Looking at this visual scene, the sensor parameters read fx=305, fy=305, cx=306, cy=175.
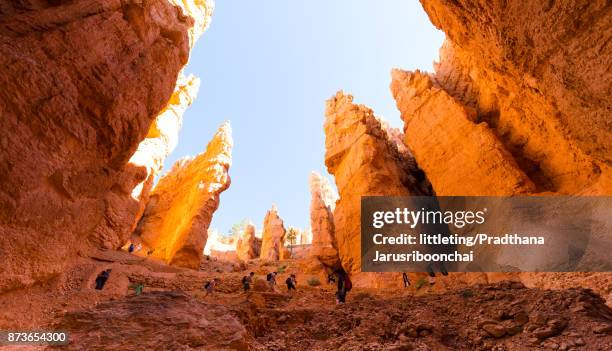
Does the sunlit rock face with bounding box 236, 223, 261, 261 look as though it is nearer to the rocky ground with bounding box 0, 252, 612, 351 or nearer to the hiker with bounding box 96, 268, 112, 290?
the hiker with bounding box 96, 268, 112, 290

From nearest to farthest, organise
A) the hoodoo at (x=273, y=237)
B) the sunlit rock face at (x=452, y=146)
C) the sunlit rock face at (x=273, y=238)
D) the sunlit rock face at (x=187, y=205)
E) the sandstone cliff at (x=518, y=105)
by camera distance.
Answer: the sandstone cliff at (x=518, y=105) < the sunlit rock face at (x=452, y=146) < the sunlit rock face at (x=187, y=205) < the sunlit rock face at (x=273, y=238) < the hoodoo at (x=273, y=237)

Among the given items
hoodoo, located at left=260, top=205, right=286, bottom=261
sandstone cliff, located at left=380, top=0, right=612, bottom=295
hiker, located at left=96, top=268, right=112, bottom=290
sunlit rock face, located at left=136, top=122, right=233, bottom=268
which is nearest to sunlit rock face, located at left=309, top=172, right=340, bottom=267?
hoodoo, located at left=260, top=205, right=286, bottom=261

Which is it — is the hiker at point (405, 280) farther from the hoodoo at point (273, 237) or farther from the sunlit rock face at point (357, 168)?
the hoodoo at point (273, 237)

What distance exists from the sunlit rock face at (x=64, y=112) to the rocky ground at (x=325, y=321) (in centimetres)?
166

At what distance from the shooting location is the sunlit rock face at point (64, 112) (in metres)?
8.24

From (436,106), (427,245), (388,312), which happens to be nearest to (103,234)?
(388,312)

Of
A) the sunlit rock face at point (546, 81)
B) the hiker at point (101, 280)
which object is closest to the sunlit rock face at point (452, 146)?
the sunlit rock face at point (546, 81)

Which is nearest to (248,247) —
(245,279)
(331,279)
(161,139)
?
(161,139)

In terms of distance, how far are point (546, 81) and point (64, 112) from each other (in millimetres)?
16632

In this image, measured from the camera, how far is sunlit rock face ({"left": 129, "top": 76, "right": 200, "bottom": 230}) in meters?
27.8

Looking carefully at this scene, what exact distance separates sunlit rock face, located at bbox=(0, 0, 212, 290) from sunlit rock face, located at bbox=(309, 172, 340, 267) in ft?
76.5

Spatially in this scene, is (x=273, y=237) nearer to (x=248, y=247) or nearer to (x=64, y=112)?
(x=248, y=247)

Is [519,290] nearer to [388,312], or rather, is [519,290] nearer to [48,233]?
[388,312]

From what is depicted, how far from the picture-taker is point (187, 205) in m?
34.6
